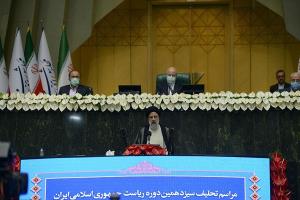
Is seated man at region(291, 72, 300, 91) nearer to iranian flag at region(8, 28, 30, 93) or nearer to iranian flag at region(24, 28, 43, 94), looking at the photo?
iranian flag at region(24, 28, 43, 94)

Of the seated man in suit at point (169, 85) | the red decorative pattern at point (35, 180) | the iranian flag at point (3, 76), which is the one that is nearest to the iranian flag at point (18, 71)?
the iranian flag at point (3, 76)

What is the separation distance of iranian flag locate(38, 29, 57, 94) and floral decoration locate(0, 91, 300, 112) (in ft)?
9.27

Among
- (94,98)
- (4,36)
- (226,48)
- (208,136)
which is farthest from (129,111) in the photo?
(226,48)

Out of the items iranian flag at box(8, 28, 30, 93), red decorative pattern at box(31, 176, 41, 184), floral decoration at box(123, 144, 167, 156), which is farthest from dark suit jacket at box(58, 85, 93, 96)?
red decorative pattern at box(31, 176, 41, 184)

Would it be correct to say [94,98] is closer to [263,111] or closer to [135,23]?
[263,111]

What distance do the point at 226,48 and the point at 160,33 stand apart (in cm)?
140

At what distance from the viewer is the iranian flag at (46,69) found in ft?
39.8

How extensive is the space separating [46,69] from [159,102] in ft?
12.5

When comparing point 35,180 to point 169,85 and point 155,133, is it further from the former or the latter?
point 169,85

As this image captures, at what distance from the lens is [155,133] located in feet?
28.7

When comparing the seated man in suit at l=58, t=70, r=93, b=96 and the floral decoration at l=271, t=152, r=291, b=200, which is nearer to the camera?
the floral decoration at l=271, t=152, r=291, b=200

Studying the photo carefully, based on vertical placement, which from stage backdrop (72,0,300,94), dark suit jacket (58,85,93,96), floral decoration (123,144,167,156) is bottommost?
floral decoration (123,144,167,156)

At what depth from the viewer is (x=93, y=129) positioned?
9188mm

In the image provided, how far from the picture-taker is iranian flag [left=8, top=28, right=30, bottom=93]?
1201 cm
